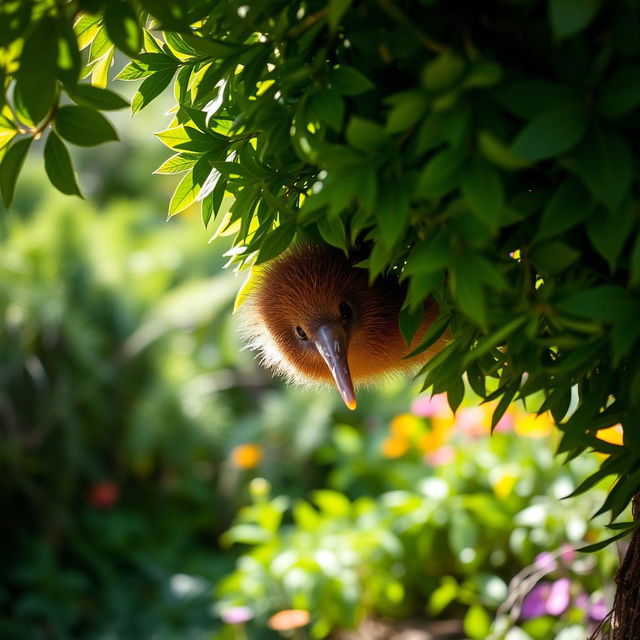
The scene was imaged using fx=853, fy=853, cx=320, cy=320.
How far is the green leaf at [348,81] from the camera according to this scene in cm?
76

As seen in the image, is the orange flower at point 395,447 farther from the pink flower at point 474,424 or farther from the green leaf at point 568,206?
the green leaf at point 568,206

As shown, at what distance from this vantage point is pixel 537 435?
254 centimetres

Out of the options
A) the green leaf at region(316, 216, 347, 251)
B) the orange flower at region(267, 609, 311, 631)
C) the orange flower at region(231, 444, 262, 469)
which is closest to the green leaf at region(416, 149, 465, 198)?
the green leaf at region(316, 216, 347, 251)

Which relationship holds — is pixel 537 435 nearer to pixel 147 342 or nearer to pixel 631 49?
pixel 147 342

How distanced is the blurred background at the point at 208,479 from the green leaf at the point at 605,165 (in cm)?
150

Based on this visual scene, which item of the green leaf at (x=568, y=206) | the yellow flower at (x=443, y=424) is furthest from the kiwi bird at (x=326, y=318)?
the yellow flower at (x=443, y=424)

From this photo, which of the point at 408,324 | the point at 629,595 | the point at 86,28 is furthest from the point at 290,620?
the point at 86,28

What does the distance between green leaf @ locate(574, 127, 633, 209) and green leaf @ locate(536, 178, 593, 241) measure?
3 cm

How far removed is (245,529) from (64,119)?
1945mm

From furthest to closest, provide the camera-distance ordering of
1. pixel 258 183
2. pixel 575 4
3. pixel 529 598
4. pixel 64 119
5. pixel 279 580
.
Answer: pixel 279 580
pixel 529 598
pixel 258 183
pixel 64 119
pixel 575 4

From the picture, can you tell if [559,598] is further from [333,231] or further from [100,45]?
[100,45]

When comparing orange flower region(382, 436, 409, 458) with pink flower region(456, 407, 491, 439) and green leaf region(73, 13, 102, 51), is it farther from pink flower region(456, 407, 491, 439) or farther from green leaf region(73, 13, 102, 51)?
green leaf region(73, 13, 102, 51)

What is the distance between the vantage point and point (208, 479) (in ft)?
11.6

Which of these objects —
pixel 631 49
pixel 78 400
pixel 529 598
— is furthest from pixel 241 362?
pixel 631 49
